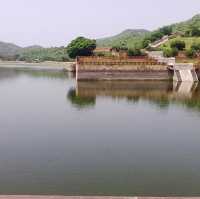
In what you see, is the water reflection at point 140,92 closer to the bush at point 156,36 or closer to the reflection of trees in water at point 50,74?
the reflection of trees in water at point 50,74

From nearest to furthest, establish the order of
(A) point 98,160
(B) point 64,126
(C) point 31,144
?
1. (A) point 98,160
2. (C) point 31,144
3. (B) point 64,126

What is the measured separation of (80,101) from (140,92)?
21.3 feet

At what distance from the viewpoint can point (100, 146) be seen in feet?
47.4

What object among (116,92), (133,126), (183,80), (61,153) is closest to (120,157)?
(61,153)

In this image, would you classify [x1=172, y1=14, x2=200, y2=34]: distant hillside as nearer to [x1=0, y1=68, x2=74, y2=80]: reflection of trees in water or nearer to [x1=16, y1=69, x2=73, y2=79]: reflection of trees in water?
[x1=16, y1=69, x2=73, y2=79]: reflection of trees in water

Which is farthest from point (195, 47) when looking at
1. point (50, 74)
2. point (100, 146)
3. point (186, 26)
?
point (100, 146)

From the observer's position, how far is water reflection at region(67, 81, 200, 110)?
26516 mm

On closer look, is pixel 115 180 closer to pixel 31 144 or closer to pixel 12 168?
pixel 12 168

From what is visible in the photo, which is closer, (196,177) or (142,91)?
(196,177)

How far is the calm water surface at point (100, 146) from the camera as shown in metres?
10.4

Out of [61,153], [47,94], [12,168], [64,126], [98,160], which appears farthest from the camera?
[47,94]

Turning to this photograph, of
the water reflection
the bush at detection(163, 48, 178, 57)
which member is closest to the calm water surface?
the water reflection

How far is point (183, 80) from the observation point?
39.0 meters

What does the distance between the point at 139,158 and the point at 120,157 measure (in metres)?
0.63
